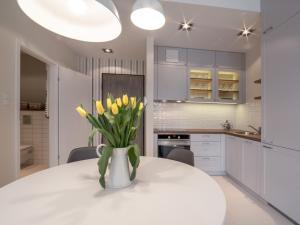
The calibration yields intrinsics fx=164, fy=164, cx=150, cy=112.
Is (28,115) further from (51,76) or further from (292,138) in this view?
(292,138)

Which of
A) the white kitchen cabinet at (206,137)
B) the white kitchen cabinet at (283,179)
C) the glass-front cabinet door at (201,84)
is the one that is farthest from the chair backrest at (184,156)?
the glass-front cabinet door at (201,84)

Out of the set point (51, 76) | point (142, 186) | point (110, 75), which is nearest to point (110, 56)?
point (110, 75)

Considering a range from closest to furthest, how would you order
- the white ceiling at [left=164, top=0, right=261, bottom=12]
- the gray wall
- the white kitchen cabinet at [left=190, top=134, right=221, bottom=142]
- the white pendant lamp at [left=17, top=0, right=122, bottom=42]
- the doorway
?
1. the white pendant lamp at [left=17, top=0, right=122, bottom=42]
2. the white ceiling at [left=164, top=0, right=261, bottom=12]
3. the white kitchen cabinet at [left=190, top=134, right=221, bottom=142]
4. the gray wall
5. the doorway

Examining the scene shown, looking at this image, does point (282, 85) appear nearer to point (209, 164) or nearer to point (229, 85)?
point (229, 85)

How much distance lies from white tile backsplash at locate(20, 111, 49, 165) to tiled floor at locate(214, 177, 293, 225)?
12.6 ft

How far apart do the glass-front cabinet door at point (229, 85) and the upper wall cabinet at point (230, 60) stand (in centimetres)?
11

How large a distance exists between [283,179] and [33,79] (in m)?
4.83

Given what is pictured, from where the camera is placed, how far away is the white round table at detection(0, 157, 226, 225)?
596 millimetres

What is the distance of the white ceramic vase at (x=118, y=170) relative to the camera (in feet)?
2.83

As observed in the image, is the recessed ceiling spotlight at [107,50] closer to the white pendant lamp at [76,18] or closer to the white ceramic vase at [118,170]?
the white pendant lamp at [76,18]

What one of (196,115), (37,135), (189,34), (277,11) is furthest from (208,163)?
(37,135)

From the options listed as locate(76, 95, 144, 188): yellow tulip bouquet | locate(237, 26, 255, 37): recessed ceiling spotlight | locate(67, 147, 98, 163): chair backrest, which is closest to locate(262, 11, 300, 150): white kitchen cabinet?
locate(237, 26, 255, 37): recessed ceiling spotlight

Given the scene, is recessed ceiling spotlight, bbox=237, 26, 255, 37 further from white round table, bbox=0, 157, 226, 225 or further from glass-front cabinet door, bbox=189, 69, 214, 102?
white round table, bbox=0, 157, 226, 225

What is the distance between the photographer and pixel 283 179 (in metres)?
1.75
